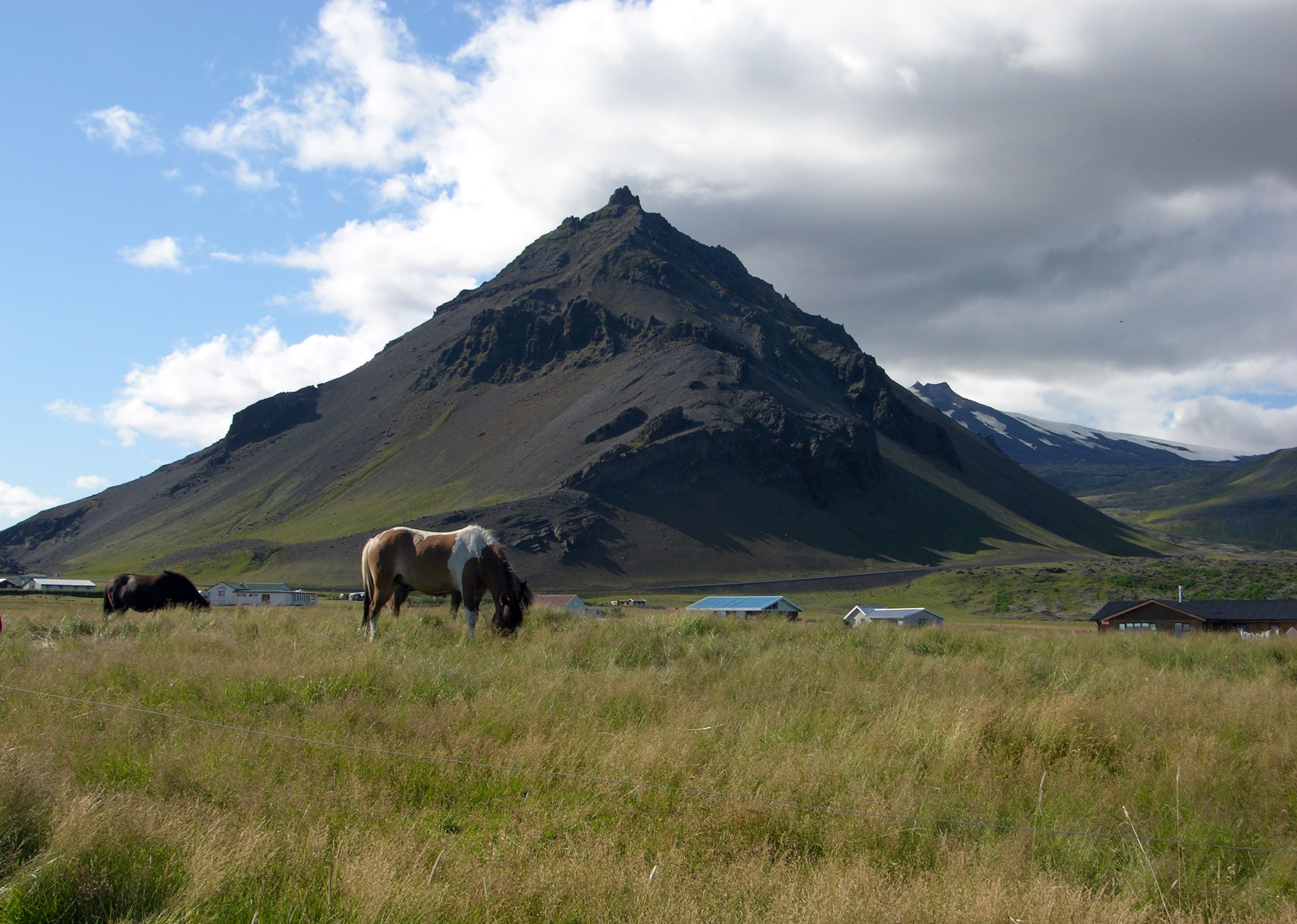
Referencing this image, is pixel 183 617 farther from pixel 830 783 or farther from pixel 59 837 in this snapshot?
pixel 830 783

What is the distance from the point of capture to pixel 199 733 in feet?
23.6

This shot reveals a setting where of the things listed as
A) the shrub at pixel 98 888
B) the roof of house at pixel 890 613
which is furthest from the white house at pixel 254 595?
the shrub at pixel 98 888

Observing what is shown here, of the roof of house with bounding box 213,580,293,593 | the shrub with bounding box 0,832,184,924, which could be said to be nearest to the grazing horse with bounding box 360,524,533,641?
the shrub with bounding box 0,832,184,924

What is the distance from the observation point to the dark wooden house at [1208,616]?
4894 centimetres

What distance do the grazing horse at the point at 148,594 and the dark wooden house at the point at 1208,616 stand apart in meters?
45.5

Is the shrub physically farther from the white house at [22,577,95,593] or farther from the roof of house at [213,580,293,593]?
the white house at [22,577,95,593]

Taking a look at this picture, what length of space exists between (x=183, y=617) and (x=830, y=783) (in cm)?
1341

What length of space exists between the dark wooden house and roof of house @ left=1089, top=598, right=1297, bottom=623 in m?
0.02

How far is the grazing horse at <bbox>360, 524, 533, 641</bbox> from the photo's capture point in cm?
1392

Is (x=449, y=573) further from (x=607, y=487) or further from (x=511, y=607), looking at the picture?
(x=607, y=487)

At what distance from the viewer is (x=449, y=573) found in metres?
14.5

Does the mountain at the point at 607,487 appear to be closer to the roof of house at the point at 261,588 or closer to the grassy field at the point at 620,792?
the roof of house at the point at 261,588

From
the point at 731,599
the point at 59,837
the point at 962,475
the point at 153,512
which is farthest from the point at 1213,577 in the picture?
the point at 153,512

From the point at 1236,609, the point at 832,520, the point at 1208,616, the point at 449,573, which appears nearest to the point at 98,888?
the point at 449,573
